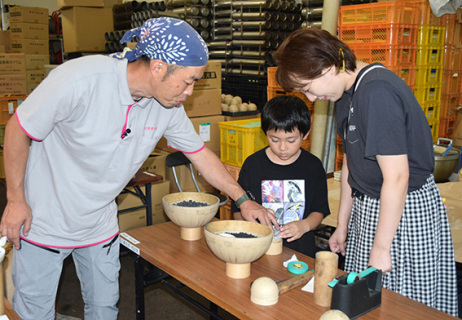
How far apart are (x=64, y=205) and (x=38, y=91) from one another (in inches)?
15.4

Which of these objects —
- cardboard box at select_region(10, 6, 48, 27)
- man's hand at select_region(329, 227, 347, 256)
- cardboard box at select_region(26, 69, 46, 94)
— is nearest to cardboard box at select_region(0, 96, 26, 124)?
cardboard box at select_region(26, 69, 46, 94)

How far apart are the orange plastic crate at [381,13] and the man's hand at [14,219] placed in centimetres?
292

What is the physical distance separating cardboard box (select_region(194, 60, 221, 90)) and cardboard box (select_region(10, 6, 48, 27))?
4.70m

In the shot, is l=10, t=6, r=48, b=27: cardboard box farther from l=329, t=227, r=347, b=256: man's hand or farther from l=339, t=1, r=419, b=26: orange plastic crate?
l=329, t=227, r=347, b=256: man's hand

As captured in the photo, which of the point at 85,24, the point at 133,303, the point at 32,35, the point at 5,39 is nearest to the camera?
the point at 133,303

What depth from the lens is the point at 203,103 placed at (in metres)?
4.09

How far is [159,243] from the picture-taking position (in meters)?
1.72

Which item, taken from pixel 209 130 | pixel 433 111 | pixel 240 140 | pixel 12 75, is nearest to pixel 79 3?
pixel 12 75

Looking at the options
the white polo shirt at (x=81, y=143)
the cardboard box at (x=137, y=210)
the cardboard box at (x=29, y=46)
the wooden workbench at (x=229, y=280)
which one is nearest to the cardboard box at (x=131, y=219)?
the cardboard box at (x=137, y=210)

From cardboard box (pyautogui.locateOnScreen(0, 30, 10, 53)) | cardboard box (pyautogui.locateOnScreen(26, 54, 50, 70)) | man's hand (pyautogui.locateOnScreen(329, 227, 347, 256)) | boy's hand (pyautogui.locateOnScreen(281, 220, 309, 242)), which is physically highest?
cardboard box (pyautogui.locateOnScreen(0, 30, 10, 53))

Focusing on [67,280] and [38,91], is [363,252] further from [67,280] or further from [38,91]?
[67,280]

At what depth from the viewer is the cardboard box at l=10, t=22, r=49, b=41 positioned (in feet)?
24.3

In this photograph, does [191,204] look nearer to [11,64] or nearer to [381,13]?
[381,13]

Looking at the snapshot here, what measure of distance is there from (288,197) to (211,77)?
2.38 meters
